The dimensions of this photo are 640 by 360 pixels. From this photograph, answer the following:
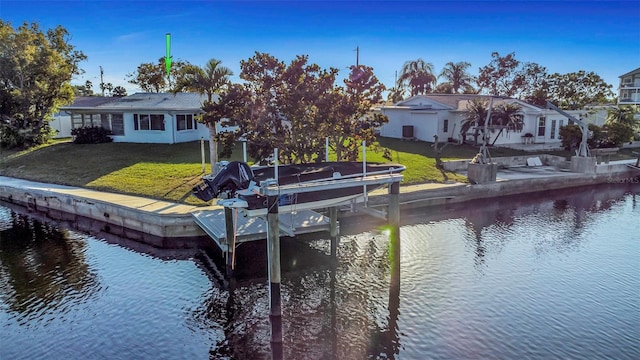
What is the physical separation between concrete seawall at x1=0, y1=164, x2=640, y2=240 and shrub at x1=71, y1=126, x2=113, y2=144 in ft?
22.5

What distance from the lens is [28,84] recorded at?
97.0 ft

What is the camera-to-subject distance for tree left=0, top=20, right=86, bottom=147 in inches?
1109

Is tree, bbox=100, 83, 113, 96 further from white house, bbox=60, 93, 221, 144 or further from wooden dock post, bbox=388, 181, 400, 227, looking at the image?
wooden dock post, bbox=388, 181, 400, 227

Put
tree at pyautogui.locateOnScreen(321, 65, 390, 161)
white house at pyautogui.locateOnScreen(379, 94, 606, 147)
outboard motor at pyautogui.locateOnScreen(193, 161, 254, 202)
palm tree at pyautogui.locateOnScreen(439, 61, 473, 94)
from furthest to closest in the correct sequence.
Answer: palm tree at pyautogui.locateOnScreen(439, 61, 473, 94) → white house at pyautogui.locateOnScreen(379, 94, 606, 147) → tree at pyautogui.locateOnScreen(321, 65, 390, 161) → outboard motor at pyautogui.locateOnScreen(193, 161, 254, 202)

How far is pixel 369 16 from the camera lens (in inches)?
911

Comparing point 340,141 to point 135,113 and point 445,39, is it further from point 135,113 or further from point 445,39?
point 135,113

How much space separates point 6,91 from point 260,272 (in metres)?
25.6

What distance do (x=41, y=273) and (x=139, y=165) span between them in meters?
10.8

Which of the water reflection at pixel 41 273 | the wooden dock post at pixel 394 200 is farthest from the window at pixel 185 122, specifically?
the wooden dock post at pixel 394 200

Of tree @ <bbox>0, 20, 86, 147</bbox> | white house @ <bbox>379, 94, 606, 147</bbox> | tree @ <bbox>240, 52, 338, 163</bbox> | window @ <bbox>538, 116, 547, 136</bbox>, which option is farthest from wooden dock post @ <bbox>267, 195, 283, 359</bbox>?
window @ <bbox>538, 116, 547, 136</bbox>

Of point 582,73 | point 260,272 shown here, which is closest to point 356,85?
point 260,272

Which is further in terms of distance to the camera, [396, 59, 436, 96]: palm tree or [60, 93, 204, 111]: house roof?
[396, 59, 436, 96]: palm tree

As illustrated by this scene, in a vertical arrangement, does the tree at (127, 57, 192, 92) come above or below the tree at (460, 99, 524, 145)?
above

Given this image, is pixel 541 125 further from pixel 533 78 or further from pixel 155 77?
pixel 155 77
